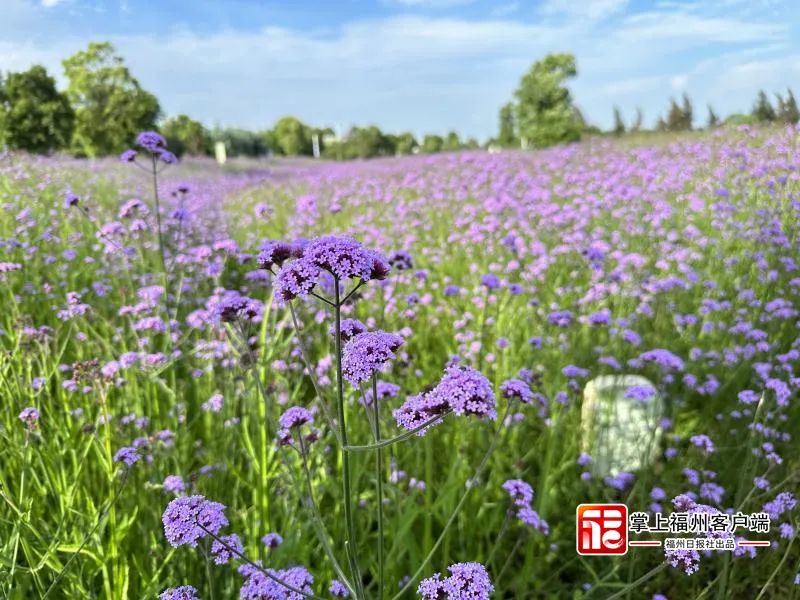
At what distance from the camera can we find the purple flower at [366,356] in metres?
1.27

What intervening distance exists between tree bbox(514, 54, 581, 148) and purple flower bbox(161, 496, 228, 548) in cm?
4441

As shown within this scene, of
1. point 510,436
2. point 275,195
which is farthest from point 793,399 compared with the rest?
point 275,195

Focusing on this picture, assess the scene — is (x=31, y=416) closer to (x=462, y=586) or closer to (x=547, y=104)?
(x=462, y=586)

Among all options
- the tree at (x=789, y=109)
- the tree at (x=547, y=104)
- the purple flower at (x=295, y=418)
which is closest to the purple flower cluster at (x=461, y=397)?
the purple flower at (x=295, y=418)

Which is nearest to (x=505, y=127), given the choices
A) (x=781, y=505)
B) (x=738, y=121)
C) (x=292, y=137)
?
(x=292, y=137)

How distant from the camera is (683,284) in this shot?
15.2 feet

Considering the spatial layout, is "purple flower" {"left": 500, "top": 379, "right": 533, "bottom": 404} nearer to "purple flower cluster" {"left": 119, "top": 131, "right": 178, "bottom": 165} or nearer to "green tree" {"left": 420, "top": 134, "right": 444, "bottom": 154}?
"purple flower cluster" {"left": 119, "top": 131, "right": 178, "bottom": 165}

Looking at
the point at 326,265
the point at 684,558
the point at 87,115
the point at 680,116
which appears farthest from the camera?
the point at 87,115

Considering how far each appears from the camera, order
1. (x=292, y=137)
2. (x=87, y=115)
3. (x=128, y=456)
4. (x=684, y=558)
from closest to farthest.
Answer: (x=684, y=558) → (x=128, y=456) → (x=87, y=115) → (x=292, y=137)

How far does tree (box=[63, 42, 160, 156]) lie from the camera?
4028cm

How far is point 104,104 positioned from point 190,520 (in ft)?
158

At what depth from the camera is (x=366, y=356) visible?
4.23ft

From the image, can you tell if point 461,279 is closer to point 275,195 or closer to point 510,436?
Answer: point 510,436

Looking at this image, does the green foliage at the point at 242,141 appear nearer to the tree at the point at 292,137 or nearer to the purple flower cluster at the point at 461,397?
the tree at the point at 292,137
